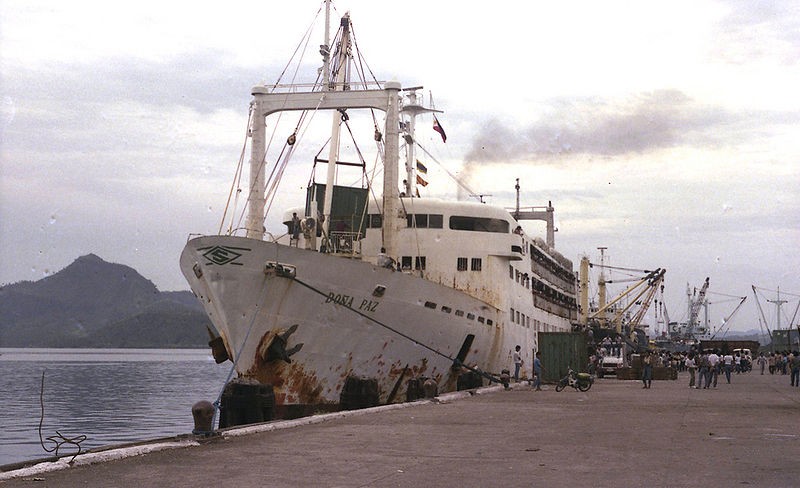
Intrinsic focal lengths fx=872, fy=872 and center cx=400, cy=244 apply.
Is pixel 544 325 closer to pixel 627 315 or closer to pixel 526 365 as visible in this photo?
pixel 526 365

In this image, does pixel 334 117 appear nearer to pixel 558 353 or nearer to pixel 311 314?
pixel 311 314

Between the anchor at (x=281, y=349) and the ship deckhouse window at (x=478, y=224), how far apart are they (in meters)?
12.7

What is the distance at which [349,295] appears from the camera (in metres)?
26.2

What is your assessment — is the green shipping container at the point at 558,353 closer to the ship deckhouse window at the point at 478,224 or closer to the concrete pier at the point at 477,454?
the ship deckhouse window at the point at 478,224

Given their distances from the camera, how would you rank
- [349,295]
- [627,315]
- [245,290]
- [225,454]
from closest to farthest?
[225,454]
[245,290]
[349,295]
[627,315]

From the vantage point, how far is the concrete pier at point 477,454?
1044 centimetres

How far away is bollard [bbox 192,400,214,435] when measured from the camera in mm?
14227

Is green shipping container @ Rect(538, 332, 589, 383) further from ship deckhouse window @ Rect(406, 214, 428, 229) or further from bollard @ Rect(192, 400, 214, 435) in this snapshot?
bollard @ Rect(192, 400, 214, 435)

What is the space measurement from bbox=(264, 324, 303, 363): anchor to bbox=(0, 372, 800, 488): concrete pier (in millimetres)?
5039

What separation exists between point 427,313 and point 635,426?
40.6 ft

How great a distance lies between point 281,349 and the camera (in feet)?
81.0

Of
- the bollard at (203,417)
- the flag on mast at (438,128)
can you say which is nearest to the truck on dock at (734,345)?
the flag on mast at (438,128)

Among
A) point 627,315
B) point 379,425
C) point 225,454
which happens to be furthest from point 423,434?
point 627,315

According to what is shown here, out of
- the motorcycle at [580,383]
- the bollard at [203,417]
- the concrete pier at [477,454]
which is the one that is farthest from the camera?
the motorcycle at [580,383]
